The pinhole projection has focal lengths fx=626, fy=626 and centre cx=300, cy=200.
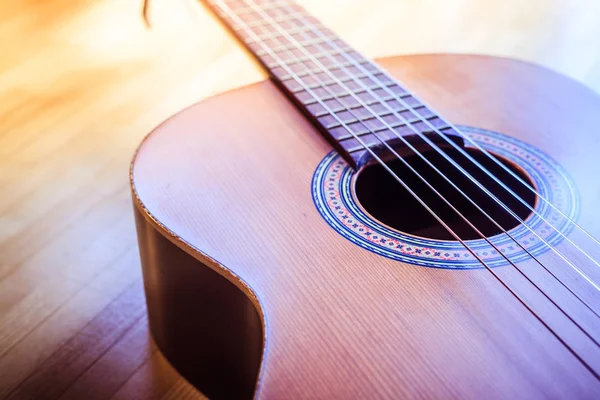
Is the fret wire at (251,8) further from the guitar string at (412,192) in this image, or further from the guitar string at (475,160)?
the guitar string at (475,160)

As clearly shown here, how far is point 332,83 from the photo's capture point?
3.39 feet

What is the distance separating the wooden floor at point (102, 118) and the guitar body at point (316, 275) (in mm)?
150

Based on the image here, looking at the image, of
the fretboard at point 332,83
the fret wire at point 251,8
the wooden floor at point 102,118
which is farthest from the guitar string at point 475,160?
the wooden floor at point 102,118

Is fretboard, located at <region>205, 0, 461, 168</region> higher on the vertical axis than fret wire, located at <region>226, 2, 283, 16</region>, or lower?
lower

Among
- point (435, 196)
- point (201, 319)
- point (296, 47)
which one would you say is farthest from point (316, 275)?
point (296, 47)

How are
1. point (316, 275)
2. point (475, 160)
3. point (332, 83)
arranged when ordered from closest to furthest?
point (316, 275) → point (475, 160) → point (332, 83)

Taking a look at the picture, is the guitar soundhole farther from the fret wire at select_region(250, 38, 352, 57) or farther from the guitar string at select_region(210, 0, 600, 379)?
the fret wire at select_region(250, 38, 352, 57)

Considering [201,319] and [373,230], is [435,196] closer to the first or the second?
[373,230]

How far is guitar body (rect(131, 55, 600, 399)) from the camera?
0.61m

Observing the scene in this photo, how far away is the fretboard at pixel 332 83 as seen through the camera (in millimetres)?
920

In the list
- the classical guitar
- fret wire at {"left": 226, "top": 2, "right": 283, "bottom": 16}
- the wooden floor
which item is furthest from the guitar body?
fret wire at {"left": 226, "top": 2, "right": 283, "bottom": 16}

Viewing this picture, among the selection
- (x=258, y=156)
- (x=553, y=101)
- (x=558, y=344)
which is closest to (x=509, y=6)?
(x=553, y=101)

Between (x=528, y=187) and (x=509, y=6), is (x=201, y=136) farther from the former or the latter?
(x=509, y=6)

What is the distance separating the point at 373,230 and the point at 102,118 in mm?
1006
